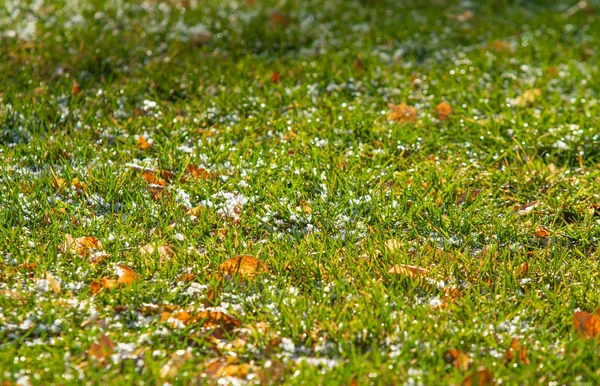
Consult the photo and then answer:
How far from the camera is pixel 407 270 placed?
8.76 ft

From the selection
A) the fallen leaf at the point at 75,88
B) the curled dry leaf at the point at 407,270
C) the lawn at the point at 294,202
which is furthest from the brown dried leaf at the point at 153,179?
the curled dry leaf at the point at 407,270

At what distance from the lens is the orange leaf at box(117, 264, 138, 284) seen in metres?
2.60

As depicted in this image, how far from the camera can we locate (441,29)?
5.50m

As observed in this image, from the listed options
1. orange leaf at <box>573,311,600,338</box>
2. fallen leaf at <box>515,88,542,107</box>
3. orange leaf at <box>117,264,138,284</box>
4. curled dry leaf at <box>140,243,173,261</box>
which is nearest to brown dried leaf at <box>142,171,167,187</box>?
curled dry leaf at <box>140,243,173,261</box>

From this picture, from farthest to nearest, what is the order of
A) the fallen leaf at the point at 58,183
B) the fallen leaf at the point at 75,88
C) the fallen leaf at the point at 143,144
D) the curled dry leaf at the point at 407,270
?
the fallen leaf at the point at 75,88, the fallen leaf at the point at 143,144, the fallen leaf at the point at 58,183, the curled dry leaf at the point at 407,270

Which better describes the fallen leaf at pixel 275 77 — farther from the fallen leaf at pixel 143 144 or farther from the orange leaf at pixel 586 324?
the orange leaf at pixel 586 324

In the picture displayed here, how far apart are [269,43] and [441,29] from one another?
1426 millimetres

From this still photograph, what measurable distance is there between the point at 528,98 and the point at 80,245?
9.34ft

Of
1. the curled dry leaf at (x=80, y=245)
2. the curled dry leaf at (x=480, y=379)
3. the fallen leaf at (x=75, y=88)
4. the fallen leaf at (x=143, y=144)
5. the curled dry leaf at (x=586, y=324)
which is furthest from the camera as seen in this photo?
the fallen leaf at (x=75, y=88)

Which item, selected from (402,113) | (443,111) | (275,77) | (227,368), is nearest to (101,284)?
(227,368)

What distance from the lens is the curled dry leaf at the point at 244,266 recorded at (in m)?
2.69

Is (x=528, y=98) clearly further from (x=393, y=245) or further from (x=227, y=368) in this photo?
(x=227, y=368)

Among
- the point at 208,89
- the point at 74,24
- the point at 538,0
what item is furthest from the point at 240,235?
the point at 538,0

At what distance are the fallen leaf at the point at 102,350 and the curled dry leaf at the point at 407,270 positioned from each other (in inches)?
42.2
